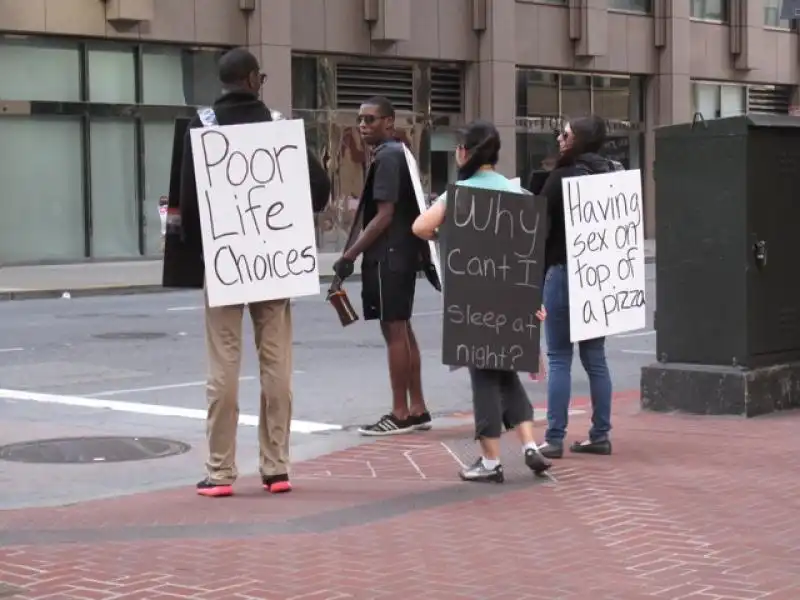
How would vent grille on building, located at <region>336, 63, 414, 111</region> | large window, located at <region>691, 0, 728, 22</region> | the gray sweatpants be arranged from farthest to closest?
1. large window, located at <region>691, 0, 728, 22</region>
2. vent grille on building, located at <region>336, 63, 414, 111</region>
3. the gray sweatpants

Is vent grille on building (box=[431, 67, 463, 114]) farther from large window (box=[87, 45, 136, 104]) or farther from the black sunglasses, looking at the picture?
the black sunglasses

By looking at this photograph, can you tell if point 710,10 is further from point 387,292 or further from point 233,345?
point 233,345

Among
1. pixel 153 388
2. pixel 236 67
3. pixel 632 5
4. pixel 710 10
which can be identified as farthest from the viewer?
pixel 710 10

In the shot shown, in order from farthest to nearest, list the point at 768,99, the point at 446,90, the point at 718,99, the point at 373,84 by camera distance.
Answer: the point at 768,99 < the point at 718,99 < the point at 446,90 < the point at 373,84

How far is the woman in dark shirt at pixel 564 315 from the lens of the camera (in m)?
8.74

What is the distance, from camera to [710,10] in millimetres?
42875

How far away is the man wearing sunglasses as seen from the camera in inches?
299

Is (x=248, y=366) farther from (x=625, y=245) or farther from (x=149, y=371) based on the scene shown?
(x=625, y=245)

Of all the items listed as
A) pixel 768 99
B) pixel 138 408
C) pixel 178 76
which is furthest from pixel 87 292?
pixel 768 99

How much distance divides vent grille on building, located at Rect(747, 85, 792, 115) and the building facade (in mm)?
164

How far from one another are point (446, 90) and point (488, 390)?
29041mm

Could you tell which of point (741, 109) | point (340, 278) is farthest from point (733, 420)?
point (741, 109)

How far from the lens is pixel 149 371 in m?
13.4

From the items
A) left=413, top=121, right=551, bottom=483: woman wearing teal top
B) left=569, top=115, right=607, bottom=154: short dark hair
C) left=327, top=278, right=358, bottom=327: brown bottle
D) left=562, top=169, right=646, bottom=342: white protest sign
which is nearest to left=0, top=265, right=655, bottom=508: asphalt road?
left=327, top=278, right=358, bottom=327: brown bottle
